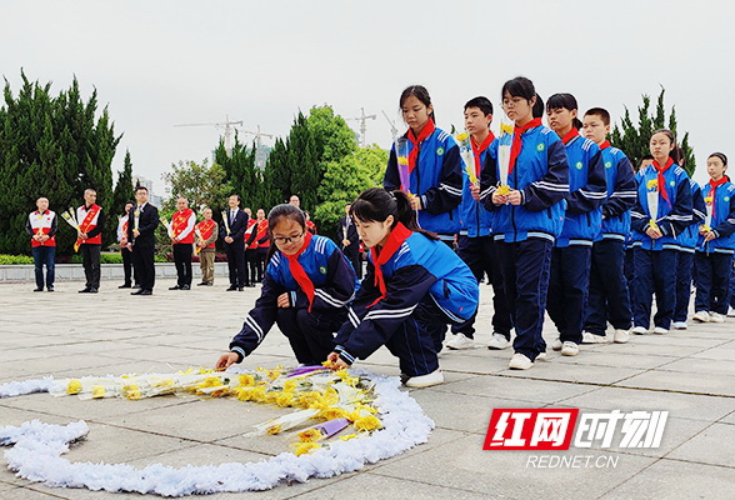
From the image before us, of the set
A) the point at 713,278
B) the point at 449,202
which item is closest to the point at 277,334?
the point at 449,202

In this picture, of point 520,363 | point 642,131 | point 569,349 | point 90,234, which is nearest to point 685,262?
point 569,349

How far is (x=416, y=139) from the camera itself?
5406 millimetres

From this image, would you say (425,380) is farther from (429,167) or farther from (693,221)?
(693,221)

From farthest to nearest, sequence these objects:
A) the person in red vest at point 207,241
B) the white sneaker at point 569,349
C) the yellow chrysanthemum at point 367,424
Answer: the person in red vest at point 207,241
the white sneaker at point 569,349
the yellow chrysanthemum at point 367,424

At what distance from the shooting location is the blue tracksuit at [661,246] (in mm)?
7586

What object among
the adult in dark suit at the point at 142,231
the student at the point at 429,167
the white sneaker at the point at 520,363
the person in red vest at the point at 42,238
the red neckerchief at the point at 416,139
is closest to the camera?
the white sneaker at the point at 520,363

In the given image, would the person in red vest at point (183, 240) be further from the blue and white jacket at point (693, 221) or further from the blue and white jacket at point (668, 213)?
the blue and white jacket at point (693, 221)

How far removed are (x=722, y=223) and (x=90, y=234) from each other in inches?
393

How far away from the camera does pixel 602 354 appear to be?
18.5 feet

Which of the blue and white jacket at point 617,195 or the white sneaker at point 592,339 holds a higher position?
the blue and white jacket at point 617,195

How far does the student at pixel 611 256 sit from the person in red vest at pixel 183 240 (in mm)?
9985

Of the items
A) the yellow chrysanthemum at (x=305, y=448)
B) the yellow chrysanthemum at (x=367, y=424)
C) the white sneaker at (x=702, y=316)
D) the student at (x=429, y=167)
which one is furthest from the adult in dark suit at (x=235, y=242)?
the yellow chrysanthemum at (x=305, y=448)

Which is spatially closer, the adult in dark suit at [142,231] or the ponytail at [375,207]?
the ponytail at [375,207]

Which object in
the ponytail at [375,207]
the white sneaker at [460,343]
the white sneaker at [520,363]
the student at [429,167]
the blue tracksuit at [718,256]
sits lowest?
the white sneaker at [460,343]
